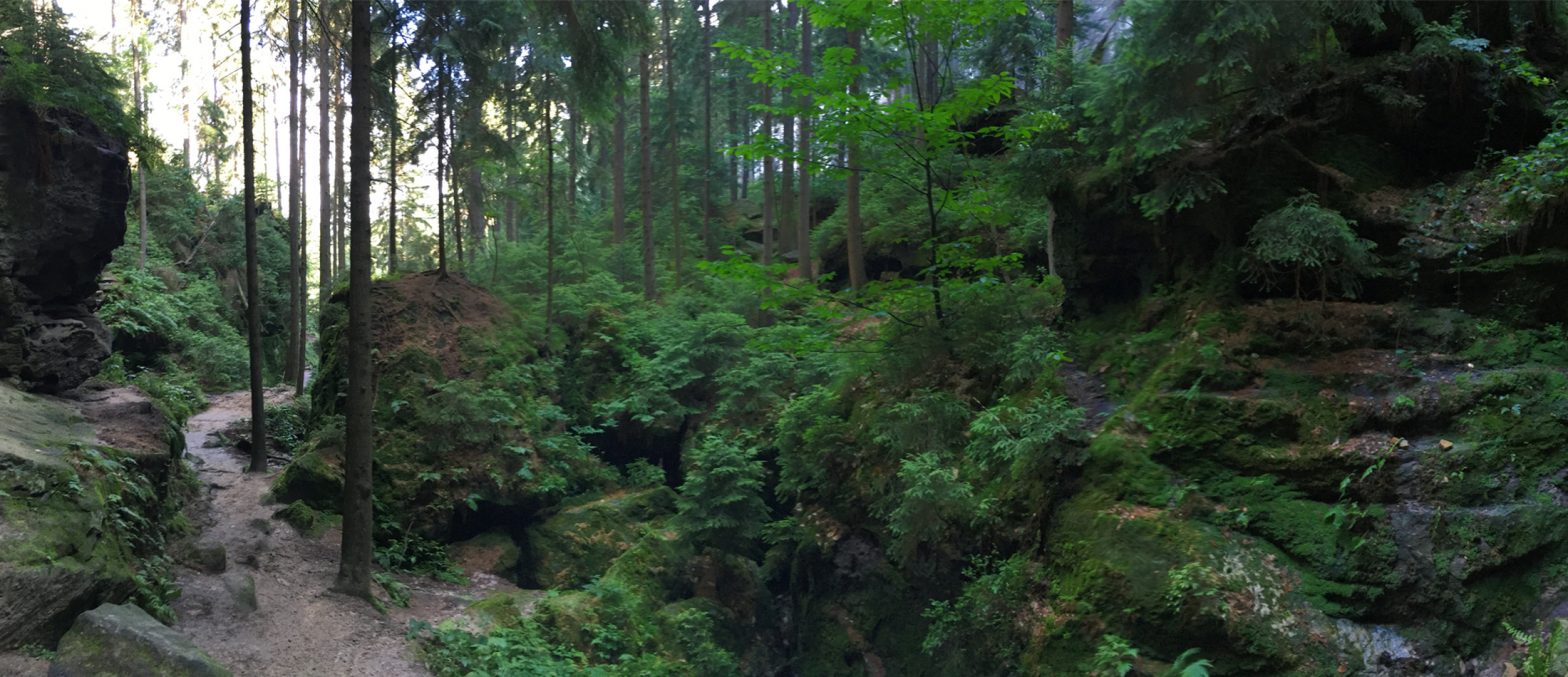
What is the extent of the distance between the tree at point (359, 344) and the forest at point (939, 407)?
5 centimetres

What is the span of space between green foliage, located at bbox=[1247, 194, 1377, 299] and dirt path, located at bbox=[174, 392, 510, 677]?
366 inches

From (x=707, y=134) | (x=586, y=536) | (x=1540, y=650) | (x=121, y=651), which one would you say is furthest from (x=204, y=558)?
(x=707, y=134)

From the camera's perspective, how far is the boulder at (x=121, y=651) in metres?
5.53

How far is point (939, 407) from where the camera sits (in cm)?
952

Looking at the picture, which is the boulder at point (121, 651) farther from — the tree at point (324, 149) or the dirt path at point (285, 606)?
the tree at point (324, 149)

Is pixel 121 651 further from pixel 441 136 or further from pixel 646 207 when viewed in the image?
pixel 646 207

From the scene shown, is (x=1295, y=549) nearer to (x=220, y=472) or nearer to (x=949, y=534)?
(x=949, y=534)

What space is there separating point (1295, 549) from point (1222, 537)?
527mm

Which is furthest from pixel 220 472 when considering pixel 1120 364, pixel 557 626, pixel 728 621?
pixel 1120 364

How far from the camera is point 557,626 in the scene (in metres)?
10.4

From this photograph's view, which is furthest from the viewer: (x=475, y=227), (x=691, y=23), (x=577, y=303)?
(x=691, y=23)

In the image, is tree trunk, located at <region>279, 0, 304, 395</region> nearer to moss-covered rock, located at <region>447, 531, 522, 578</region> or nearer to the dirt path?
the dirt path

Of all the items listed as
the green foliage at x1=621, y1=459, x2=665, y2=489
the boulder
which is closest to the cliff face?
the boulder

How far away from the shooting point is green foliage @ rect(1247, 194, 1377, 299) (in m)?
7.35
